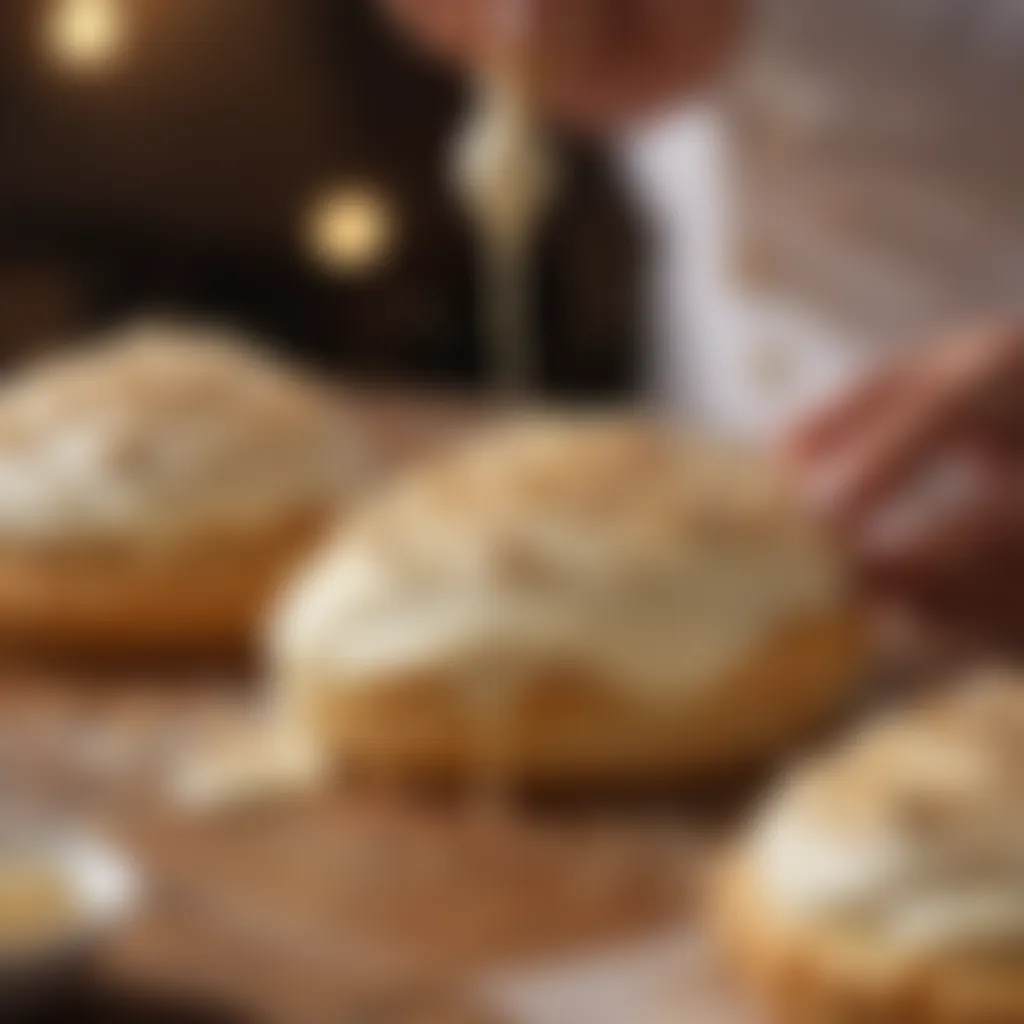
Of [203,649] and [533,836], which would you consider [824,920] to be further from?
[203,649]

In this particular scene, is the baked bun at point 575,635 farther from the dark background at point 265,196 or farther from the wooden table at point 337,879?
the dark background at point 265,196

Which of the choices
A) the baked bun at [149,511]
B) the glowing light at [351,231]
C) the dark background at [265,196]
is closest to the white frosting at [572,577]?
the baked bun at [149,511]

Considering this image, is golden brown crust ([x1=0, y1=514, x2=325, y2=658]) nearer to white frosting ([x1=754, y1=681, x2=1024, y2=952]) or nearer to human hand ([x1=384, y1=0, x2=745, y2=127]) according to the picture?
human hand ([x1=384, y1=0, x2=745, y2=127])

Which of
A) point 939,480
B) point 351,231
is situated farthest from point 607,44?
point 351,231

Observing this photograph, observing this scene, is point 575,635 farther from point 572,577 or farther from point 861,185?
point 861,185

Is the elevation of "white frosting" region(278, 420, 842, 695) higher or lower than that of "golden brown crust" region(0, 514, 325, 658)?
lower

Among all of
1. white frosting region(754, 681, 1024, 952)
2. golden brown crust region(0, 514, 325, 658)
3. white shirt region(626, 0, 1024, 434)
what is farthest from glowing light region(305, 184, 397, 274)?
white frosting region(754, 681, 1024, 952)
